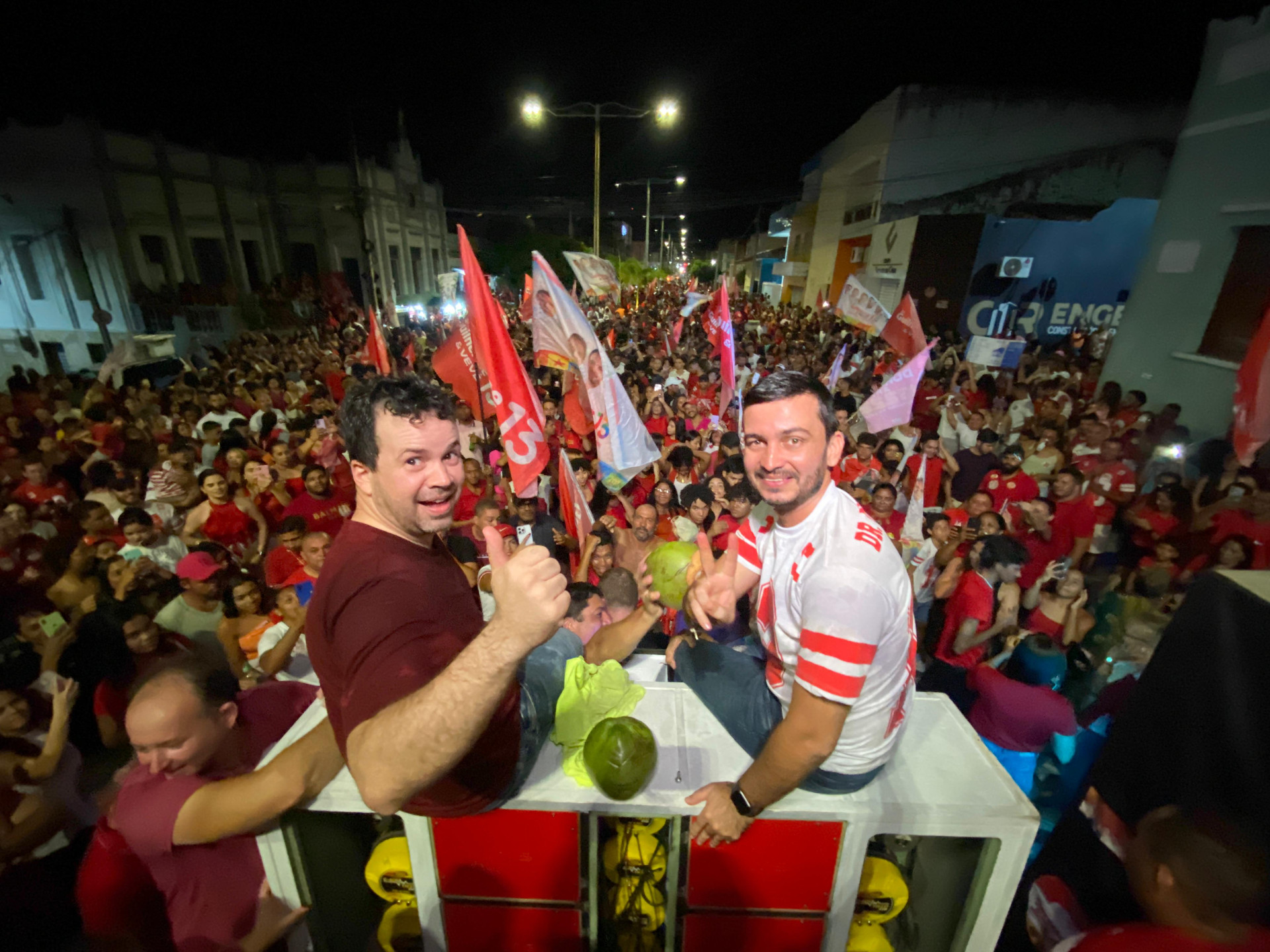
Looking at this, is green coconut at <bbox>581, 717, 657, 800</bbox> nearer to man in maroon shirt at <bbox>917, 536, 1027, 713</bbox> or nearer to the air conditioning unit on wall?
man in maroon shirt at <bbox>917, 536, 1027, 713</bbox>

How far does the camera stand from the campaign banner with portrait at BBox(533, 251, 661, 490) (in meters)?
5.25

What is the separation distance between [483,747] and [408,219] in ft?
146

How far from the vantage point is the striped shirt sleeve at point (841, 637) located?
5.64 ft

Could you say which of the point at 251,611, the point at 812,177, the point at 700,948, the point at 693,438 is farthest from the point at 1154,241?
the point at 812,177

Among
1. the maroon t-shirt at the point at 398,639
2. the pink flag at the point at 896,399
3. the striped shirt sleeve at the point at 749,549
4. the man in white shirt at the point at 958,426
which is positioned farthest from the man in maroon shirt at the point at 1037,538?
the maroon t-shirt at the point at 398,639

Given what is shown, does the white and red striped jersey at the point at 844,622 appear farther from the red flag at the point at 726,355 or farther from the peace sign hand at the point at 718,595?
the red flag at the point at 726,355

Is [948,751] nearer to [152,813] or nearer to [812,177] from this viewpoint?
[152,813]

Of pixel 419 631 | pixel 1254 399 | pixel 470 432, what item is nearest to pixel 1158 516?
pixel 1254 399

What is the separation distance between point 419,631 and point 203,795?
4.08 ft

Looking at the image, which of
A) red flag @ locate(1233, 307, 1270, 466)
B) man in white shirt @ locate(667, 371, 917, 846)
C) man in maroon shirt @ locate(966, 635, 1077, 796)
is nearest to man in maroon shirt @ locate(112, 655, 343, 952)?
man in white shirt @ locate(667, 371, 917, 846)

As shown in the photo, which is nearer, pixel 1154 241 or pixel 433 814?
pixel 433 814

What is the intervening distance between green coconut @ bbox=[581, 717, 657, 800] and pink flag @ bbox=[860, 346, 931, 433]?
18.6 feet

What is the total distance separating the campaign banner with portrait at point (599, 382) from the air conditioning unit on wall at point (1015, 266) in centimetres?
2104

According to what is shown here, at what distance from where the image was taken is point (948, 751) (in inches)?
88.7
